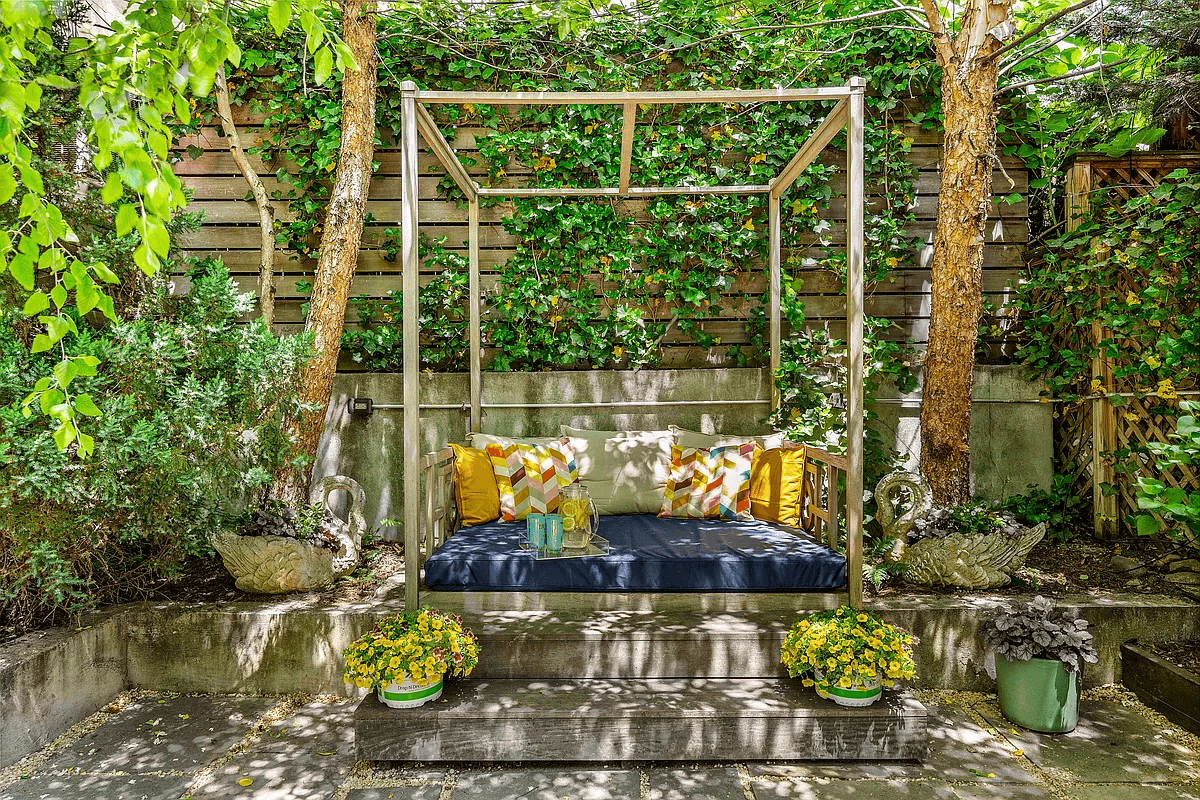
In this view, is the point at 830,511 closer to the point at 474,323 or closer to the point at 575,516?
the point at 575,516

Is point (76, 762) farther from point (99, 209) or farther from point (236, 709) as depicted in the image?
point (99, 209)

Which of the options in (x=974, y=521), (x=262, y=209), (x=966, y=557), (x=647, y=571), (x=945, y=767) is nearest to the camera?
(x=945, y=767)

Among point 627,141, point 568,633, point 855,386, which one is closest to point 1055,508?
point 855,386

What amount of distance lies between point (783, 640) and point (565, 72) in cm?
380

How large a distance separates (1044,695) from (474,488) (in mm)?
2714

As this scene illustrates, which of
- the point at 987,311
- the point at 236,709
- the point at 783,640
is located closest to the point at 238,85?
the point at 236,709

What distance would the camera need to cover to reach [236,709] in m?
3.16

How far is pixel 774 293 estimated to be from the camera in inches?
178

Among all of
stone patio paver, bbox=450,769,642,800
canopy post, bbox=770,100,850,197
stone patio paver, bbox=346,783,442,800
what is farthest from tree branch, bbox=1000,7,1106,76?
stone patio paver, bbox=346,783,442,800

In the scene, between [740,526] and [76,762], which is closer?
[76,762]

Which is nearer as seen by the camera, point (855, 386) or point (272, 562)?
point (855, 386)

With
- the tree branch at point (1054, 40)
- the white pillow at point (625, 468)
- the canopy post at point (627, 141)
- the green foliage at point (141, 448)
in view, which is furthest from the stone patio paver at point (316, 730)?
the tree branch at point (1054, 40)

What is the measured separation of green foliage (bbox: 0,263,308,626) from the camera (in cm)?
288

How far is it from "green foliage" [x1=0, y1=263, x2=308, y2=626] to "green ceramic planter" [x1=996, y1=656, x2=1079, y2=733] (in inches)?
136
